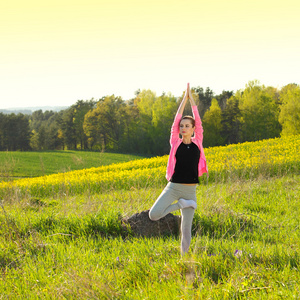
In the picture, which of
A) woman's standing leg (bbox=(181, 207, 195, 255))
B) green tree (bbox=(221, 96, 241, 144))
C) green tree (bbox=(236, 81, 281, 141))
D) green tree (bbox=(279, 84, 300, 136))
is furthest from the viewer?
green tree (bbox=(221, 96, 241, 144))

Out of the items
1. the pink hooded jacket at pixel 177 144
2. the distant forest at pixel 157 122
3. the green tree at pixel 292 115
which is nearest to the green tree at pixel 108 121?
the distant forest at pixel 157 122

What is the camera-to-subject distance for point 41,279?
10.7 ft

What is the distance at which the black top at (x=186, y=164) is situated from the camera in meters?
3.81

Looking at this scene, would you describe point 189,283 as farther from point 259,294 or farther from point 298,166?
point 298,166

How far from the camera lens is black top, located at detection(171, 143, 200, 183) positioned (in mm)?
3807

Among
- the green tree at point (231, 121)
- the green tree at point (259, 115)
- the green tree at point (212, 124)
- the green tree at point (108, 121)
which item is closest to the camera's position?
the green tree at point (259, 115)

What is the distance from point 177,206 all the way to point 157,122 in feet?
152

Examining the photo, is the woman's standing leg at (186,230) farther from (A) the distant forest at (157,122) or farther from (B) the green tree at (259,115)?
(B) the green tree at (259,115)

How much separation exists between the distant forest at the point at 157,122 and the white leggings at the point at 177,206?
110 ft

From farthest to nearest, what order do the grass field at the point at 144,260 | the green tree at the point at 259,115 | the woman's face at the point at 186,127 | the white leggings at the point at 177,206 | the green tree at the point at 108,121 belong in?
1. the green tree at the point at 108,121
2. the green tree at the point at 259,115
3. the woman's face at the point at 186,127
4. the white leggings at the point at 177,206
5. the grass field at the point at 144,260

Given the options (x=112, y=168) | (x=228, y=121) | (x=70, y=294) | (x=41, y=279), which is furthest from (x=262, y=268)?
(x=228, y=121)

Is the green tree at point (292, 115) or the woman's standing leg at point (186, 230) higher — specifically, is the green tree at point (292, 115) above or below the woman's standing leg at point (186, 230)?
above

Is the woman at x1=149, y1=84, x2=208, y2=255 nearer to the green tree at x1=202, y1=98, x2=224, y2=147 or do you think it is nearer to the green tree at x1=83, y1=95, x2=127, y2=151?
the green tree at x1=202, y1=98, x2=224, y2=147

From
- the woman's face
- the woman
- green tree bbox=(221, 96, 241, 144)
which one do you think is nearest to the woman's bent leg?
the woman
